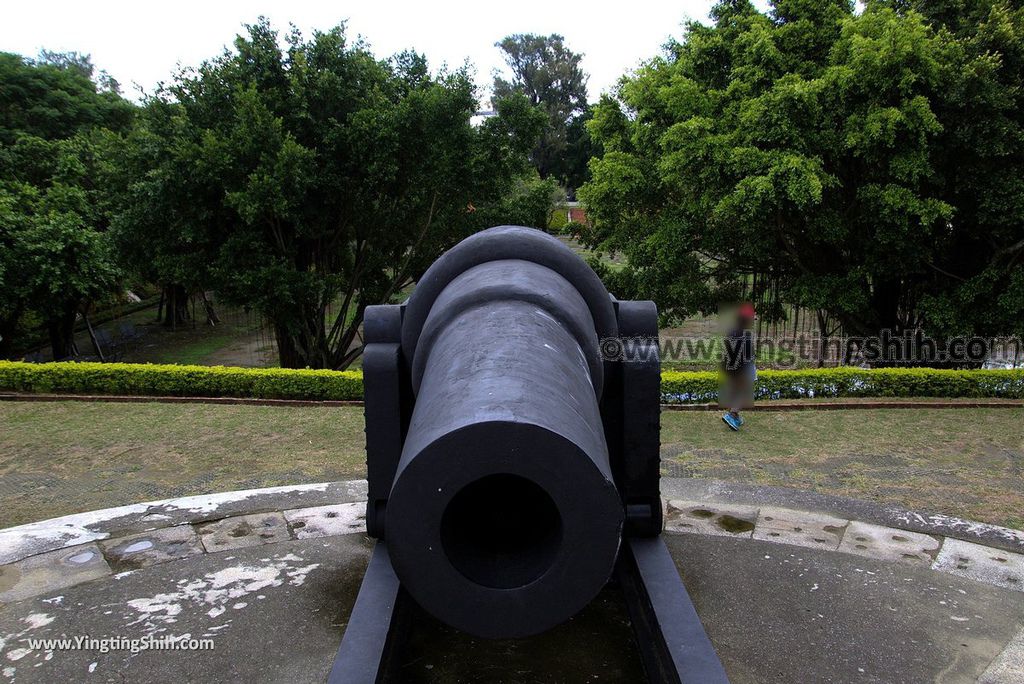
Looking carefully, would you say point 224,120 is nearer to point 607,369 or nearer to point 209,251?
point 209,251

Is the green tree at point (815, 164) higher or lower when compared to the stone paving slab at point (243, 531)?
higher

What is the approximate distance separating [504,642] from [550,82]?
170 ft

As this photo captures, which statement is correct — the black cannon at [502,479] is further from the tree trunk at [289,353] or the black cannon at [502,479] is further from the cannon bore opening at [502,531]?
the tree trunk at [289,353]

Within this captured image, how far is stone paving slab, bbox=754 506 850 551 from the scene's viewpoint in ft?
18.2

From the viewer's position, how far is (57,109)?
24.8 meters

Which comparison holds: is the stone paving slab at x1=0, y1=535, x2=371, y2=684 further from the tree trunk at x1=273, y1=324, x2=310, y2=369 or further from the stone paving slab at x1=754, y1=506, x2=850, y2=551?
the tree trunk at x1=273, y1=324, x2=310, y2=369

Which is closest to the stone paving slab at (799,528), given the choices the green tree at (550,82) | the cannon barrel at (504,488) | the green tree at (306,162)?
the cannon barrel at (504,488)

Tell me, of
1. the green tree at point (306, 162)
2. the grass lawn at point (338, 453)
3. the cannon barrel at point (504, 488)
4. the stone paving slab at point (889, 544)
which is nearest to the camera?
the cannon barrel at point (504, 488)

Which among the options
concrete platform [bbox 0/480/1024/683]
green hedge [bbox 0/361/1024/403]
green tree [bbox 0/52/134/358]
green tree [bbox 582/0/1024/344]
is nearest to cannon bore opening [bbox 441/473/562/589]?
concrete platform [bbox 0/480/1024/683]

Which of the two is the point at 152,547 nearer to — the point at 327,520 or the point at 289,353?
the point at 327,520

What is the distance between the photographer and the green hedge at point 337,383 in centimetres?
1018

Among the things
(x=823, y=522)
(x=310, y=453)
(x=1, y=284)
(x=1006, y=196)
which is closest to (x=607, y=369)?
(x=823, y=522)

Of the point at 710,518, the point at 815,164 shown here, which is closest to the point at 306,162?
the point at 815,164

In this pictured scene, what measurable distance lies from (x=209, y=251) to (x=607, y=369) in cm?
955
